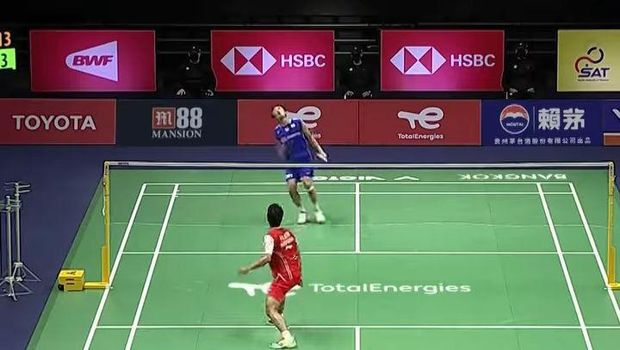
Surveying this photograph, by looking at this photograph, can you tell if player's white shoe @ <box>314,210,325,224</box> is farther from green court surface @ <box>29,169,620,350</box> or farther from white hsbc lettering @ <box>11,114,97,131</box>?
white hsbc lettering @ <box>11,114,97,131</box>

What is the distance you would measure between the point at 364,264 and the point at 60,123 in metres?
8.33

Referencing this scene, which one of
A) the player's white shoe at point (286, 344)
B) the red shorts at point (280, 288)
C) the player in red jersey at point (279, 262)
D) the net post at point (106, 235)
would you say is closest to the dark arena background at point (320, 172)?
the net post at point (106, 235)

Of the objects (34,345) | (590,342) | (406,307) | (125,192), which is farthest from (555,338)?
(125,192)

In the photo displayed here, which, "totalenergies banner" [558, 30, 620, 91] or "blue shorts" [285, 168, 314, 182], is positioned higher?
"totalenergies banner" [558, 30, 620, 91]

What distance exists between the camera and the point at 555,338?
62.6 feet


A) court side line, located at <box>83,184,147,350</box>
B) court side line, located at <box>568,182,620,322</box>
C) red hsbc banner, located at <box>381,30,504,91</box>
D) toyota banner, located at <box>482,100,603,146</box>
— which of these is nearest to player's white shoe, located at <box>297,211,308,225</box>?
court side line, located at <box>83,184,147,350</box>

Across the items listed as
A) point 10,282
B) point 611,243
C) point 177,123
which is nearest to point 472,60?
point 177,123

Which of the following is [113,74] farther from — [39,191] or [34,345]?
[34,345]

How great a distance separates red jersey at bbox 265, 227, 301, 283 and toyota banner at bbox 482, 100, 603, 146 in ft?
32.7

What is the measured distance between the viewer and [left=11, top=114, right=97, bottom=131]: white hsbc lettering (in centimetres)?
2742

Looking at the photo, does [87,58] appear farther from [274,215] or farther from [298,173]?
[274,215]

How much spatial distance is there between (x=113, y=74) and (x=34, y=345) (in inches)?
426

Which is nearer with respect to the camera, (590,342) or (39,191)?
(590,342)

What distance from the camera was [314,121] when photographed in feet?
90.3
